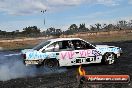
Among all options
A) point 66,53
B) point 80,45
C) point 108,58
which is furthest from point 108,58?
point 66,53

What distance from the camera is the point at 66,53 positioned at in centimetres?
1619

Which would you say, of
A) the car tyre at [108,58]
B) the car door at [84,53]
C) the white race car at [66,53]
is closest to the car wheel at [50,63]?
the white race car at [66,53]

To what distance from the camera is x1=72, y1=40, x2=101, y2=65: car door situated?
1644 centimetres

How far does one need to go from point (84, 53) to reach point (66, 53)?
0.92 metres

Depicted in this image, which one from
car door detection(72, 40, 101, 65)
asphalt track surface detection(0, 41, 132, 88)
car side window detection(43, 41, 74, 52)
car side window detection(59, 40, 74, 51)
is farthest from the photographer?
car door detection(72, 40, 101, 65)

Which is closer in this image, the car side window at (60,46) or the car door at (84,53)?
the car side window at (60,46)

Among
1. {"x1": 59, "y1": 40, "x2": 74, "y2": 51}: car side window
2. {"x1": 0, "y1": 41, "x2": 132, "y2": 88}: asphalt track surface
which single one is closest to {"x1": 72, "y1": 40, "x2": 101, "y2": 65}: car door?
{"x1": 59, "y1": 40, "x2": 74, "y2": 51}: car side window

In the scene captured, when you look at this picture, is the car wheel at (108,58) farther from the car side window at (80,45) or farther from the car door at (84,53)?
the car side window at (80,45)

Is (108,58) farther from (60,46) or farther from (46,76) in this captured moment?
(46,76)

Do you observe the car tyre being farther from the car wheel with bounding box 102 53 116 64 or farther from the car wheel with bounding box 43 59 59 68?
the car wheel with bounding box 43 59 59 68

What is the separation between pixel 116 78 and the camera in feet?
29.0

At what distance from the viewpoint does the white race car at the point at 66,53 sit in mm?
15680

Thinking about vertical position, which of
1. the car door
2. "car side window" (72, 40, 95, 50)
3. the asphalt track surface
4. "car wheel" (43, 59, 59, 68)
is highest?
"car side window" (72, 40, 95, 50)

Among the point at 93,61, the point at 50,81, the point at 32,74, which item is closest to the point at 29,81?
the point at 50,81
